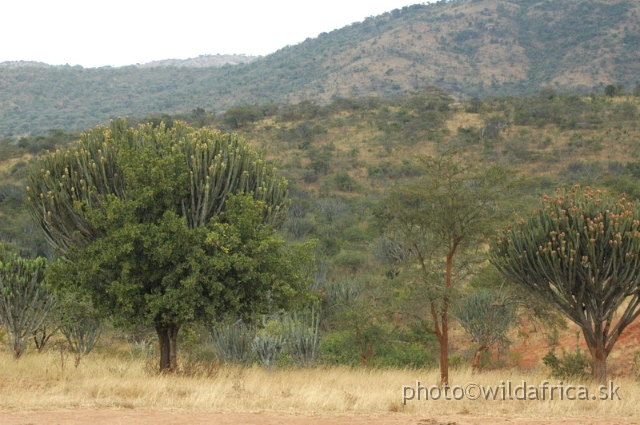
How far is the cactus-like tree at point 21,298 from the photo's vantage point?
14.1m

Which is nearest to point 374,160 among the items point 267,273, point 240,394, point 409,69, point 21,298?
point 21,298

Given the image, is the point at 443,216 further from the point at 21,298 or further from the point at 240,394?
the point at 21,298

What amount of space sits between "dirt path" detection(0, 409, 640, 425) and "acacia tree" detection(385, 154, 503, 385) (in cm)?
334

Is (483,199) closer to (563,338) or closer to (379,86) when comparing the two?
(563,338)

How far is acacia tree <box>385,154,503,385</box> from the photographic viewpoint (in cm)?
1207

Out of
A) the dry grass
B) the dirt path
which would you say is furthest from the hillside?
the dirt path

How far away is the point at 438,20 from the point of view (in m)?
118

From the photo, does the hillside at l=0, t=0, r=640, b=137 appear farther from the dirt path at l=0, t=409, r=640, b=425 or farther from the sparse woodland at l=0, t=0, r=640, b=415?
the dirt path at l=0, t=409, r=640, b=425

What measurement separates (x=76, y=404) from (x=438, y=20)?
11790cm

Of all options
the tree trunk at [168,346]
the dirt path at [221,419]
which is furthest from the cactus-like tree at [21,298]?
the dirt path at [221,419]

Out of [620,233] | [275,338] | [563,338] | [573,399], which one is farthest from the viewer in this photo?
[563,338]

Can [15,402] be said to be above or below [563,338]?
above

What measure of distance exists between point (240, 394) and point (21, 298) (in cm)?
695

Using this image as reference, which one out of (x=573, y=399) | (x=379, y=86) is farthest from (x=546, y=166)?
(x=379, y=86)
